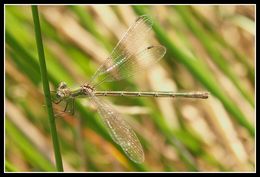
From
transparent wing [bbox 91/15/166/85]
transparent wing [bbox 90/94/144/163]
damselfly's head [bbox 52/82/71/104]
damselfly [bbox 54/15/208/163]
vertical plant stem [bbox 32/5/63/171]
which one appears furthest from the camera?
transparent wing [bbox 91/15/166/85]

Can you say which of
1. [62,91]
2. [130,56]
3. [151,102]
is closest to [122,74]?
[130,56]

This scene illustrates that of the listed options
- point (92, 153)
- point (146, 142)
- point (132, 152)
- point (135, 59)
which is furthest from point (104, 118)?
point (92, 153)

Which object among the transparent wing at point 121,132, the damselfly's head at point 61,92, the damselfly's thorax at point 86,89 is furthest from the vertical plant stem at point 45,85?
the damselfly's thorax at point 86,89

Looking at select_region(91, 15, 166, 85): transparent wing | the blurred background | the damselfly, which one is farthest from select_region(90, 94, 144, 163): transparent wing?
the blurred background

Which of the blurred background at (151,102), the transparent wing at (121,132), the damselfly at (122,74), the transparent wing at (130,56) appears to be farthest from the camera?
the blurred background at (151,102)

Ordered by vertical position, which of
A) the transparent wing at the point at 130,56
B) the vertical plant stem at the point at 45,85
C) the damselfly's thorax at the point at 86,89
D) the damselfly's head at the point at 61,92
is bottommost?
the vertical plant stem at the point at 45,85

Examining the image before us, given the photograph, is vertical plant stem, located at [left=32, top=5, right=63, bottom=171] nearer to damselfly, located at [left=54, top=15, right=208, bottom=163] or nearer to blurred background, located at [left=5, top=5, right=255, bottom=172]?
damselfly, located at [left=54, top=15, right=208, bottom=163]

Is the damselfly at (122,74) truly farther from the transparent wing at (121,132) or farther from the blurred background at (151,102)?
the blurred background at (151,102)

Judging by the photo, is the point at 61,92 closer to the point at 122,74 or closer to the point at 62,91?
the point at 62,91
